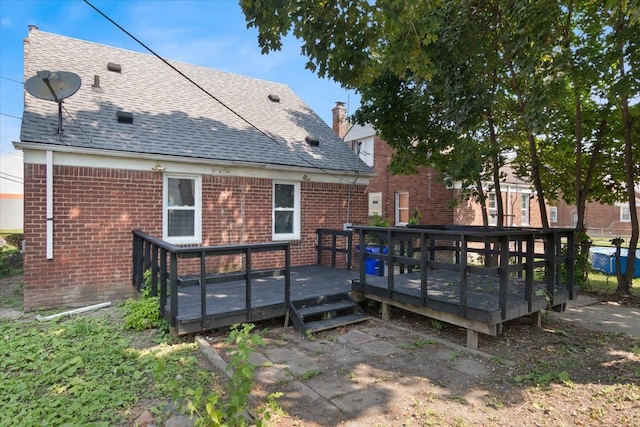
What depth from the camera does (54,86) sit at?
21.9 feet

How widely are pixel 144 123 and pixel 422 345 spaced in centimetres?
732

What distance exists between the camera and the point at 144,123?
828 centimetres

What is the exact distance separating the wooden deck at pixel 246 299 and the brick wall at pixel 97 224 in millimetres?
1702

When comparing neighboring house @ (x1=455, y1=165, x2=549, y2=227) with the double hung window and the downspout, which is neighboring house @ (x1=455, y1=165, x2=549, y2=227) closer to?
the double hung window

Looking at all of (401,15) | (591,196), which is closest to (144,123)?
(401,15)

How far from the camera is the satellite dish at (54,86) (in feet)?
21.4

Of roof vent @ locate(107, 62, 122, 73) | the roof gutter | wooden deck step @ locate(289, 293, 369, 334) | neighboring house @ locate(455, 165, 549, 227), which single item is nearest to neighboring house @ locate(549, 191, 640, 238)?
neighboring house @ locate(455, 165, 549, 227)

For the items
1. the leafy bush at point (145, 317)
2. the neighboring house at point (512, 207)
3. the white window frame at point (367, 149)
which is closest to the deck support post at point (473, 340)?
the leafy bush at point (145, 317)

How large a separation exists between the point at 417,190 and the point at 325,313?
1136cm

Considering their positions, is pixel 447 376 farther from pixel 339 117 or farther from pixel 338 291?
pixel 339 117

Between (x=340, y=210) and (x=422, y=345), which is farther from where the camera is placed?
(x=340, y=210)

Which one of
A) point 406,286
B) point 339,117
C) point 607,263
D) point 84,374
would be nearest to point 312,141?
point 406,286

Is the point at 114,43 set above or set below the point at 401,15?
above

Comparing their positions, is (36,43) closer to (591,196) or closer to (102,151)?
(102,151)
